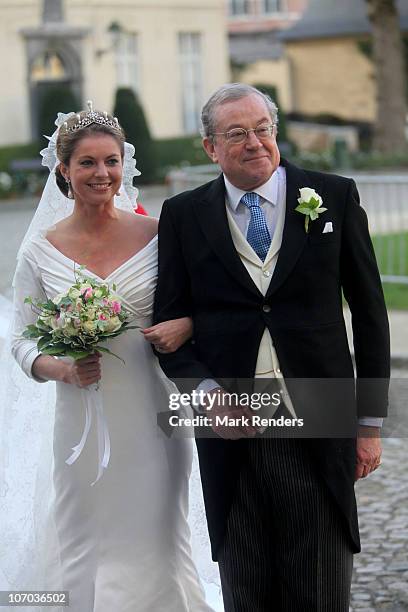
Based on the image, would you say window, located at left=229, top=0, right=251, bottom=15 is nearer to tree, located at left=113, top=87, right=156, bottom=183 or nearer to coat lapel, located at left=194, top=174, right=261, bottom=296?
tree, located at left=113, top=87, right=156, bottom=183

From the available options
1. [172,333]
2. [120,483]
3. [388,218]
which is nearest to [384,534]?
[120,483]

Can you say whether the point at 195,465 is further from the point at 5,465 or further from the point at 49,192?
the point at 49,192

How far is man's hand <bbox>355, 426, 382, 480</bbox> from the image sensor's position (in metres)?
3.77

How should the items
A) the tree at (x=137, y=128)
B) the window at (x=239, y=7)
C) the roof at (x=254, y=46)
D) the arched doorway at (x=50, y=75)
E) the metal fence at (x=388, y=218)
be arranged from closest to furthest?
the metal fence at (x=388, y=218)
the tree at (x=137, y=128)
the arched doorway at (x=50, y=75)
the roof at (x=254, y=46)
the window at (x=239, y=7)

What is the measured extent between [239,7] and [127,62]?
21.4 m

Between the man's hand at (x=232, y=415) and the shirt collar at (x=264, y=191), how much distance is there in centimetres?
59

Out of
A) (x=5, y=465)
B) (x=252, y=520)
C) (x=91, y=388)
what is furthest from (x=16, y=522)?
(x=252, y=520)

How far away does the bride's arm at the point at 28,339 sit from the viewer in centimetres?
406

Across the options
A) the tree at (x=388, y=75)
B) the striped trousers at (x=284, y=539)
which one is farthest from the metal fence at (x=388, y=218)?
the tree at (x=388, y=75)

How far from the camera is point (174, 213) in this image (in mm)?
3857

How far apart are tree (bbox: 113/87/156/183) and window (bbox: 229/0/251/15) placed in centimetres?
2489

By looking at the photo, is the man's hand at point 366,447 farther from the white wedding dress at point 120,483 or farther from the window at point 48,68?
the window at point 48,68

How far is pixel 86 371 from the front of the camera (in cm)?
391

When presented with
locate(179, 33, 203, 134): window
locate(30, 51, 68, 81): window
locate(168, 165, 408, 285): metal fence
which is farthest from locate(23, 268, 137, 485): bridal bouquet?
locate(179, 33, 203, 134): window
